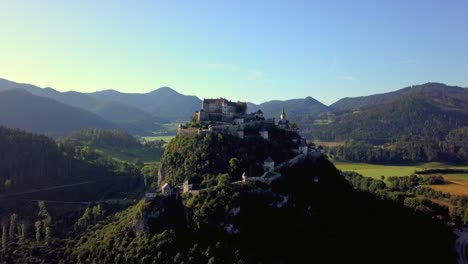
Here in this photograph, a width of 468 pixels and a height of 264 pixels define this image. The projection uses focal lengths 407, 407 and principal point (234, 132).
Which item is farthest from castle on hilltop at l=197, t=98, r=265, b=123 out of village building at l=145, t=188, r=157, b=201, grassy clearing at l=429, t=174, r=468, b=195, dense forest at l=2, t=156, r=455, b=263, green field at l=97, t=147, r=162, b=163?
grassy clearing at l=429, t=174, r=468, b=195

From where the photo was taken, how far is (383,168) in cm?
18438

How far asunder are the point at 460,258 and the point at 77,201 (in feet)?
313

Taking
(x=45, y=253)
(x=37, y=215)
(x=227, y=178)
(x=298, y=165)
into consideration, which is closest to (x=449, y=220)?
(x=298, y=165)

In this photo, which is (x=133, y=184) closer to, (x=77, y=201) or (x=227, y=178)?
(x=77, y=201)

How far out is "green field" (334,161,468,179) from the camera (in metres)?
166

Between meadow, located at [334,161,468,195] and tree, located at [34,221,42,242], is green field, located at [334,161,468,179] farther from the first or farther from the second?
tree, located at [34,221,42,242]

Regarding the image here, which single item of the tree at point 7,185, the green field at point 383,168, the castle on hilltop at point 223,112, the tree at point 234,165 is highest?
the castle on hilltop at point 223,112

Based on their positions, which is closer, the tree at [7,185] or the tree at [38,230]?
the tree at [38,230]

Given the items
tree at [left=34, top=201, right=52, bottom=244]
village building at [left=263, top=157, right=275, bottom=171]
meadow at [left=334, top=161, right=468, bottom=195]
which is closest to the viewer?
village building at [left=263, top=157, right=275, bottom=171]

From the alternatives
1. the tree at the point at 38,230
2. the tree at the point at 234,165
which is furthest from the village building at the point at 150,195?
the tree at the point at 38,230

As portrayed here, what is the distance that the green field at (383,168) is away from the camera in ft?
545

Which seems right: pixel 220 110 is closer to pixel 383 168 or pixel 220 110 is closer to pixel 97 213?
pixel 97 213

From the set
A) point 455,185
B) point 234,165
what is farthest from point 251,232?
point 455,185

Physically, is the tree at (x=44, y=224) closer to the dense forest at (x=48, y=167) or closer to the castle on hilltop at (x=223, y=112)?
the dense forest at (x=48, y=167)
